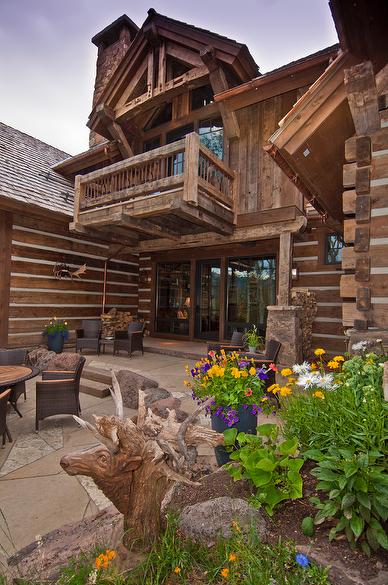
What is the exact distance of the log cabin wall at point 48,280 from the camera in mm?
7820

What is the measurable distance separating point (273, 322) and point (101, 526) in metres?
4.76

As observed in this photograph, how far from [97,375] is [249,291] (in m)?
5.54

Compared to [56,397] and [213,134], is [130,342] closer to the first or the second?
[56,397]

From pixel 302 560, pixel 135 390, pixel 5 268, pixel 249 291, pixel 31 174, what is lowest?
pixel 135 390

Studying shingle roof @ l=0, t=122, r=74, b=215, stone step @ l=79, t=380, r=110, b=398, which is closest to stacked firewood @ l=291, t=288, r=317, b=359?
stone step @ l=79, t=380, r=110, b=398

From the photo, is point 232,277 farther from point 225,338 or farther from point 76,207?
point 76,207

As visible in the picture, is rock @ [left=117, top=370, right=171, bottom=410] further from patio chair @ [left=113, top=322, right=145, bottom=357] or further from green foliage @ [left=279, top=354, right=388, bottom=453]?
green foliage @ [left=279, top=354, right=388, bottom=453]

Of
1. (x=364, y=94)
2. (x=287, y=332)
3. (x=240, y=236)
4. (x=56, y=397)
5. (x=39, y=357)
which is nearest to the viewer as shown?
(x=364, y=94)

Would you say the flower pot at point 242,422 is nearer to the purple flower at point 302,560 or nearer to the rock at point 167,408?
the rock at point 167,408

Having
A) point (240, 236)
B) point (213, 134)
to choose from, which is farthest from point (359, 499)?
point (213, 134)

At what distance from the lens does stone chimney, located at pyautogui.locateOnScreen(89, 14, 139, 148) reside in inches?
470

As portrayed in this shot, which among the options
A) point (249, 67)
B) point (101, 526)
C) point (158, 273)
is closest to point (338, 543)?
point (101, 526)

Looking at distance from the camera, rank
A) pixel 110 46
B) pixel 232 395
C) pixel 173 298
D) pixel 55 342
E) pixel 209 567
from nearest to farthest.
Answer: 1. pixel 209 567
2. pixel 232 395
3. pixel 55 342
4. pixel 173 298
5. pixel 110 46

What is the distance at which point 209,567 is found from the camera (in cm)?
155
